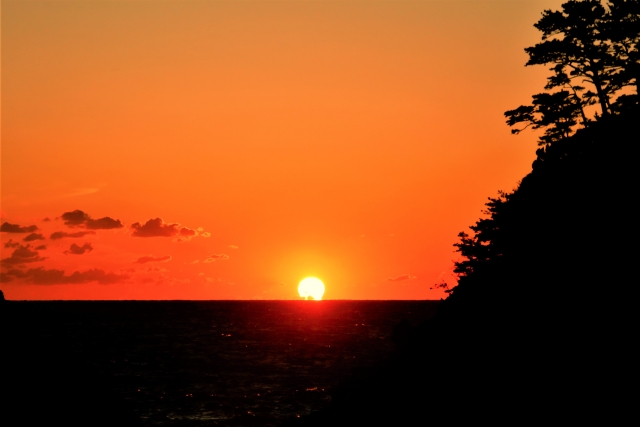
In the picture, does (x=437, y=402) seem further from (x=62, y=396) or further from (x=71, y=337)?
(x=71, y=337)

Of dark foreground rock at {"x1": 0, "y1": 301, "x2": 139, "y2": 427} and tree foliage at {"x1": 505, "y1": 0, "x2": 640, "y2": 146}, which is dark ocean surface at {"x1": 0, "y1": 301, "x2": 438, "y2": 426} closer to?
dark foreground rock at {"x1": 0, "y1": 301, "x2": 139, "y2": 427}

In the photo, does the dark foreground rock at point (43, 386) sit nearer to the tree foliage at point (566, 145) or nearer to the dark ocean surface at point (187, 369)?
the dark ocean surface at point (187, 369)

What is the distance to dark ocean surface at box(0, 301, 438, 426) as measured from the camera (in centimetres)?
2509

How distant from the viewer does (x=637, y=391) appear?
64.1 ft

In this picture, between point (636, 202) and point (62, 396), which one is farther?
point (636, 202)

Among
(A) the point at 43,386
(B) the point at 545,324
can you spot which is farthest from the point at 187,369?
(B) the point at 545,324

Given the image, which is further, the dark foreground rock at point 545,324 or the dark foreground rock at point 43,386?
the dark foreground rock at point 43,386

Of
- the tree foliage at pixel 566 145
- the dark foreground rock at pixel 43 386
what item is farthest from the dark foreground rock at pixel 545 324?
the dark foreground rock at pixel 43 386

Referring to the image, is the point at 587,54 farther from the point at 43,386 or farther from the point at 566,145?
the point at 43,386

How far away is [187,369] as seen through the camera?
73812 millimetres

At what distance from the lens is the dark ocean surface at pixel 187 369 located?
2509 centimetres

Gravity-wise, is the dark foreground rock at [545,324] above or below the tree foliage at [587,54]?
below

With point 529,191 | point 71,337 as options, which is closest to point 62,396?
point 529,191

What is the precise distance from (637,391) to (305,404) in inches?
1435
